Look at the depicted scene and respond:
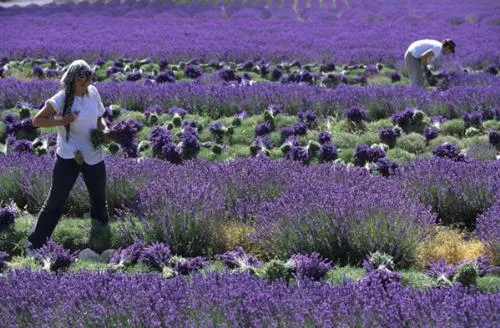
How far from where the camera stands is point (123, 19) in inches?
960

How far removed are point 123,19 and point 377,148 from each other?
18398 mm

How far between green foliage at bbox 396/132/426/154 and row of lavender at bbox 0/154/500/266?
188 centimetres

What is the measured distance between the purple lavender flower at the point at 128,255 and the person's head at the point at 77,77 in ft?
4.18

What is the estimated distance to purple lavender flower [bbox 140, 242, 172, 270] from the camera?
4938 mm

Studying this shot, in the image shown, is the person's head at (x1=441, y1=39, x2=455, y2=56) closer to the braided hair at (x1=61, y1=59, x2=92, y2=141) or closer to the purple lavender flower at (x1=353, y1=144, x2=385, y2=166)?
the purple lavender flower at (x1=353, y1=144, x2=385, y2=166)

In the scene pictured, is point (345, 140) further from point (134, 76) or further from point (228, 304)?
point (134, 76)

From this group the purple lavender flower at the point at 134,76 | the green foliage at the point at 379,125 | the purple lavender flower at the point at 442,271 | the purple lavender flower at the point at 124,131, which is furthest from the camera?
the purple lavender flower at the point at 134,76

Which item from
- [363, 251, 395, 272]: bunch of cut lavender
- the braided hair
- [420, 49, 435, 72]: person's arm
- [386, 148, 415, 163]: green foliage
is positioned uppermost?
the braided hair

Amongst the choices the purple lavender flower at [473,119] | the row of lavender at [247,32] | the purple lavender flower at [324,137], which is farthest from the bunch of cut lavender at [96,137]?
the row of lavender at [247,32]

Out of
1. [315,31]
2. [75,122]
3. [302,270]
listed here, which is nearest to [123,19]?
[315,31]

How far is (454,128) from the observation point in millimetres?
9047

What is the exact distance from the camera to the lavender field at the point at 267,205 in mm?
3617

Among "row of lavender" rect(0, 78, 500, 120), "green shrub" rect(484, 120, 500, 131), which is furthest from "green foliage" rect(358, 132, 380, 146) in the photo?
"green shrub" rect(484, 120, 500, 131)

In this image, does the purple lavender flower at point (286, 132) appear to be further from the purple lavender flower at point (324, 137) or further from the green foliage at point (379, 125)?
the green foliage at point (379, 125)
